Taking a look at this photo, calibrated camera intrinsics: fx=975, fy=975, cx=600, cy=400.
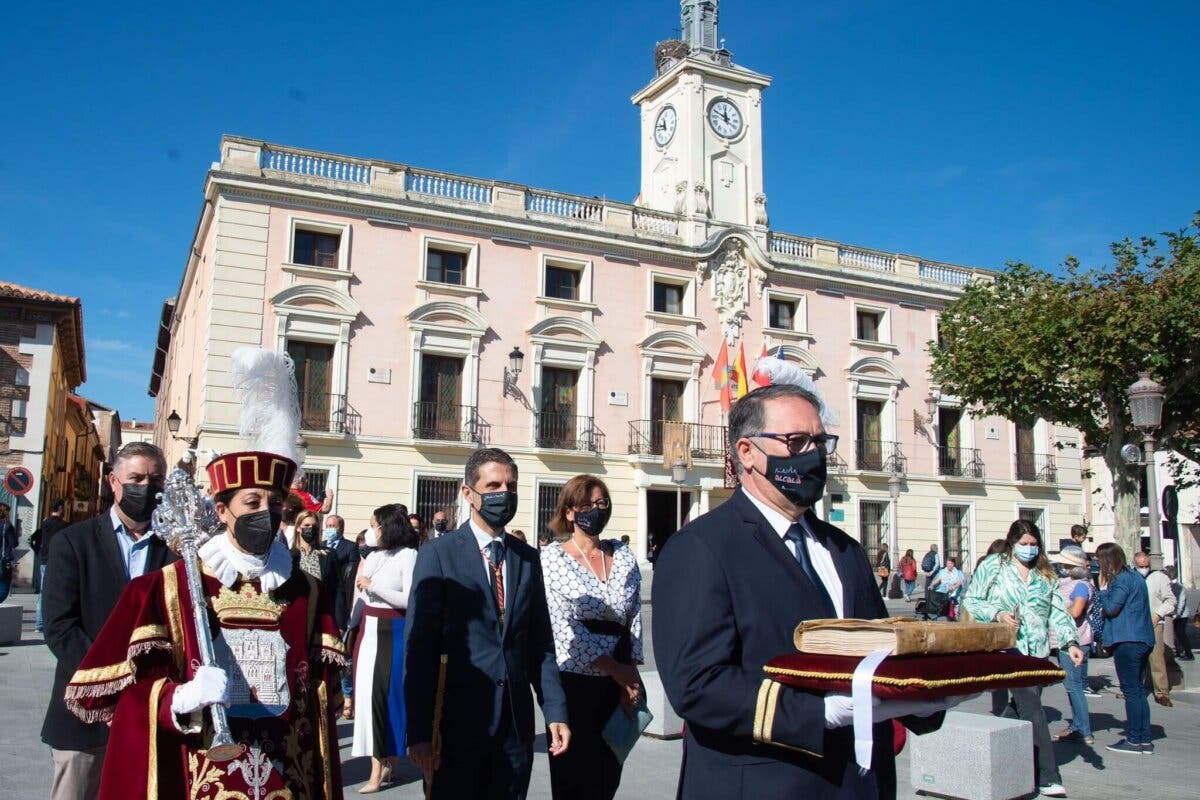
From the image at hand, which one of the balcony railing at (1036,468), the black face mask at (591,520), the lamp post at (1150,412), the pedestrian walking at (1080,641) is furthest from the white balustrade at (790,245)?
the black face mask at (591,520)

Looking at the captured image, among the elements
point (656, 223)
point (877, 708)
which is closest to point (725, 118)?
point (656, 223)

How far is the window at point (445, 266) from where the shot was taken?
2420 centimetres

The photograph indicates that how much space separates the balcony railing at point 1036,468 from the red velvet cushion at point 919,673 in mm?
31784

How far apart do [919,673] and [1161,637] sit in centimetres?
1079

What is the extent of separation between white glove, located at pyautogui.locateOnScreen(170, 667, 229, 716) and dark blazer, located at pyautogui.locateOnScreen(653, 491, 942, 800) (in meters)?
1.39

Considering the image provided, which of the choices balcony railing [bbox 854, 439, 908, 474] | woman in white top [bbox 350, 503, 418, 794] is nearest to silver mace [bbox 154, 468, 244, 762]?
woman in white top [bbox 350, 503, 418, 794]

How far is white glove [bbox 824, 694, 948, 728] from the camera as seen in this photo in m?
2.18

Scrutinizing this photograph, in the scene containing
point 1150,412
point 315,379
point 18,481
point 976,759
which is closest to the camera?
point 976,759

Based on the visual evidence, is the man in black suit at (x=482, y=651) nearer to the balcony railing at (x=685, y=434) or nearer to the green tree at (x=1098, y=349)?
the green tree at (x=1098, y=349)

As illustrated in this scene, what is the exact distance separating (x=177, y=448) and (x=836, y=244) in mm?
19886

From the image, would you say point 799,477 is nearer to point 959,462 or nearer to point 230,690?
point 230,690

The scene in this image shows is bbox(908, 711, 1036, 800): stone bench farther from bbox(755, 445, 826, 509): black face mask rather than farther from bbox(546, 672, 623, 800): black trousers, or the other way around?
bbox(755, 445, 826, 509): black face mask

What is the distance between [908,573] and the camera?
26.2 metres

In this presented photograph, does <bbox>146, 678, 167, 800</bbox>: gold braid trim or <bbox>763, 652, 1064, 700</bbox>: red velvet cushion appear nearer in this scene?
<bbox>763, 652, 1064, 700</bbox>: red velvet cushion
